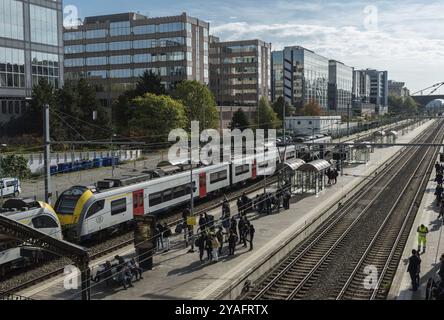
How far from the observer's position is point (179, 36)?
92.9m

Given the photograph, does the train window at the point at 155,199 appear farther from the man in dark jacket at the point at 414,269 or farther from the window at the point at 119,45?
the window at the point at 119,45

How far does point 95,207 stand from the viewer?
23.4 meters

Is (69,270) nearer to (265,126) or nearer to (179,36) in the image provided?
(265,126)

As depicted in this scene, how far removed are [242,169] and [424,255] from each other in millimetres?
21759

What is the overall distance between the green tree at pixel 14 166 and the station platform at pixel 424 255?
102 ft

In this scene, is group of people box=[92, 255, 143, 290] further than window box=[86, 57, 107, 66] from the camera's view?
No

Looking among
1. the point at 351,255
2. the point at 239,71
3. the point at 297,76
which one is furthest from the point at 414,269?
the point at 297,76

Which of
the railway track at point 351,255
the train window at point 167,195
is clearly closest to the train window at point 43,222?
the train window at point 167,195

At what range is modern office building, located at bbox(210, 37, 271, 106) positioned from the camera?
11806cm

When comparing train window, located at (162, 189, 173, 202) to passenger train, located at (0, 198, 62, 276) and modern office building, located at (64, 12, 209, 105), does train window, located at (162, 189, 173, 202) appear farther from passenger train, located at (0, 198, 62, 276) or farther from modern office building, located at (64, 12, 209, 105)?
modern office building, located at (64, 12, 209, 105)

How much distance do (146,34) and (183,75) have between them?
36.4ft

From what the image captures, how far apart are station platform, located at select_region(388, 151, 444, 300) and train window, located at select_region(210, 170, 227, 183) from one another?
13579 millimetres

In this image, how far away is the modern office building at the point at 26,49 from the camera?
203 ft

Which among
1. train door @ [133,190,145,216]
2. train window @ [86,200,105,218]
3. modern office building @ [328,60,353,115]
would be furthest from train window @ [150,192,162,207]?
modern office building @ [328,60,353,115]
